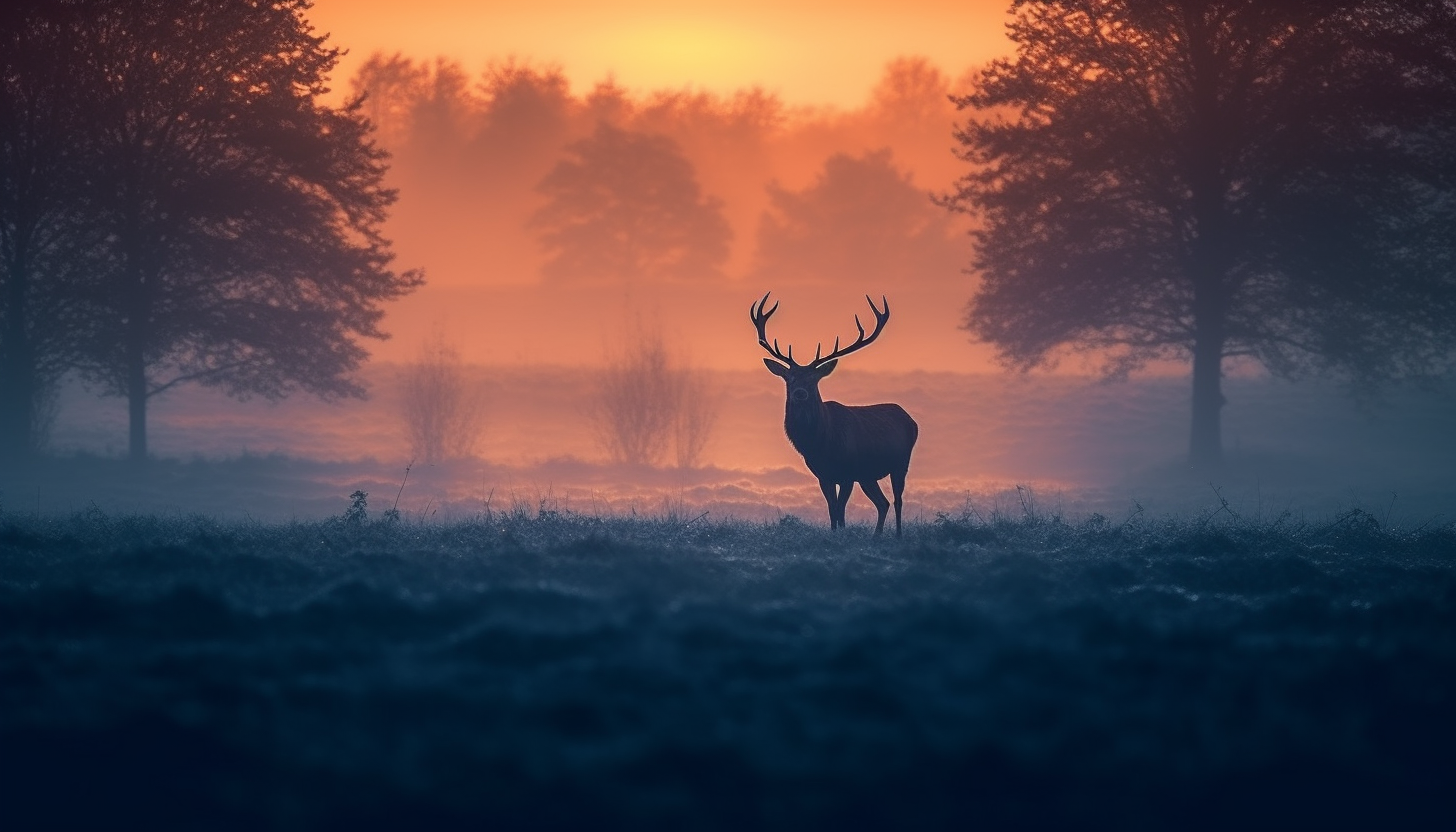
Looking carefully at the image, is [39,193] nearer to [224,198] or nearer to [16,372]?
[224,198]

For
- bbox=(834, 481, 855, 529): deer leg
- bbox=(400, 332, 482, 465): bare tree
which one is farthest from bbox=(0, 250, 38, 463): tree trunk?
bbox=(834, 481, 855, 529): deer leg

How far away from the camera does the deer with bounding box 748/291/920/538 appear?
12.7 m

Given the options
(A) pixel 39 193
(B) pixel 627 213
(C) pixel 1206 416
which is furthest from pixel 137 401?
(B) pixel 627 213

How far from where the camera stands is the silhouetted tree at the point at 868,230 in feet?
233

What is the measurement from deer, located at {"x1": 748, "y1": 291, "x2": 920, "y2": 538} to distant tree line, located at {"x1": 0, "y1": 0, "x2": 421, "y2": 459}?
1491 cm

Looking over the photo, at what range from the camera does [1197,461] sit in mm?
26953

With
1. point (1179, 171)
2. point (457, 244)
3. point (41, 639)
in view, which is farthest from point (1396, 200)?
point (457, 244)

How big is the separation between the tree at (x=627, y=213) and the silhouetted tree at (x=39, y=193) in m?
46.2

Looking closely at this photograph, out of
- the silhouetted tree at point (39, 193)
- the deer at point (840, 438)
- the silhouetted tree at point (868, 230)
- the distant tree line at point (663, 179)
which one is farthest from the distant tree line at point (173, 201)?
the silhouetted tree at point (868, 230)

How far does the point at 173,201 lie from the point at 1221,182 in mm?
20073

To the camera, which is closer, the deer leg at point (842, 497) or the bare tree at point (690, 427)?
the deer leg at point (842, 497)

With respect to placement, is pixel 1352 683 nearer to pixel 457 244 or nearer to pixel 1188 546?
pixel 1188 546

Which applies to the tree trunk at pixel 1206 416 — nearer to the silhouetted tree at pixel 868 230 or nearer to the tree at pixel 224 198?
the tree at pixel 224 198

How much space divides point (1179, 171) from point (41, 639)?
22.7 m
